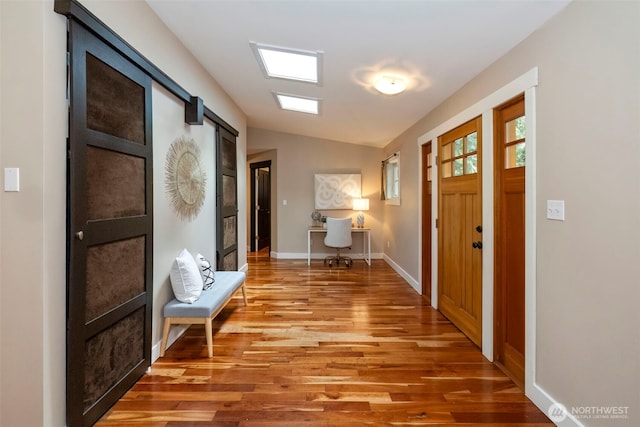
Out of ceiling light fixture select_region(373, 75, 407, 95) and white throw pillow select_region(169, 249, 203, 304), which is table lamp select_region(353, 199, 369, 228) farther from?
white throw pillow select_region(169, 249, 203, 304)

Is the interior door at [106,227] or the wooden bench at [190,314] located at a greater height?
the interior door at [106,227]

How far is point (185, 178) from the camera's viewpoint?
301cm

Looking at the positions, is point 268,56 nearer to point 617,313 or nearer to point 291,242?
point 617,313

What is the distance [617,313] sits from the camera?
145 centimetres

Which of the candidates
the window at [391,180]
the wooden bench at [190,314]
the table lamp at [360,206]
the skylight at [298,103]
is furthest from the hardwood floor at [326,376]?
the table lamp at [360,206]

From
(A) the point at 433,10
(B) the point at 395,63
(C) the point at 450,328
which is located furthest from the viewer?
(C) the point at 450,328

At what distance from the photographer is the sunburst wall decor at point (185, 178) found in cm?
274

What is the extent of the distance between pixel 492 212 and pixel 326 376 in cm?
173

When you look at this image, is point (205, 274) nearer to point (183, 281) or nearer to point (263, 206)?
point (183, 281)

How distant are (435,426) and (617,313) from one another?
41.3 inches

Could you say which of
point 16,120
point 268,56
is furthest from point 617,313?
point 268,56

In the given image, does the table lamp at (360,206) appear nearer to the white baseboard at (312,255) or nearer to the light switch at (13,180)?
the white baseboard at (312,255)

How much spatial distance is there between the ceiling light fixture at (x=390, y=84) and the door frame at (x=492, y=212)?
61cm

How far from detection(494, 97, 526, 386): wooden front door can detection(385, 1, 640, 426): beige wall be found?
0.95 feet
